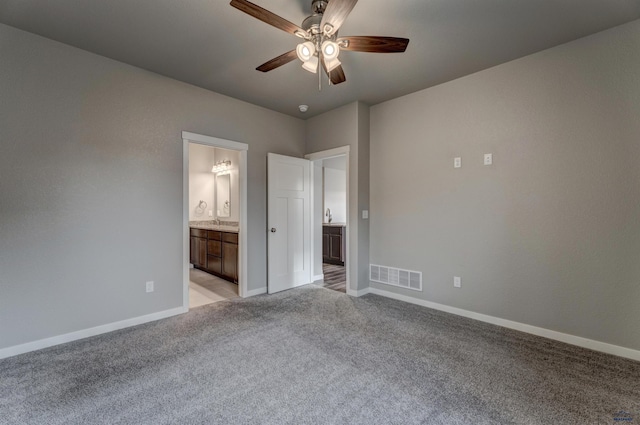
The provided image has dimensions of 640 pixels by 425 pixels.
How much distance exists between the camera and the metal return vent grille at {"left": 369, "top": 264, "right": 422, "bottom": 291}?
370 cm

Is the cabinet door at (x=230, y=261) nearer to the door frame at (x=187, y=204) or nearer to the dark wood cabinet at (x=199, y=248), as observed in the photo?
the door frame at (x=187, y=204)

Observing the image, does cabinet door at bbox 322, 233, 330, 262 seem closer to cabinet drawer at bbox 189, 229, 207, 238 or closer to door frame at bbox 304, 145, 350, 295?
door frame at bbox 304, 145, 350, 295

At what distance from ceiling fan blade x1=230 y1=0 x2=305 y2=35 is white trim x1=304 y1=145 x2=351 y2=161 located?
2.21 meters

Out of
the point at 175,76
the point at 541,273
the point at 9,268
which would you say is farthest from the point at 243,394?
the point at 175,76

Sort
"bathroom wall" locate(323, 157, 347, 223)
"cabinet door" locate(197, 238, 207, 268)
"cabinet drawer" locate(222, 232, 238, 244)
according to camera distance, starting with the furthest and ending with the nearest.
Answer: "bathroom wall" locate(323, 157, 347, 223), "cabinet door" locate(197, 238, 207, 268), "cabinet drawer" locate(222, 232, 238, 244)

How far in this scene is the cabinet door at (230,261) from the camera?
14.7ft

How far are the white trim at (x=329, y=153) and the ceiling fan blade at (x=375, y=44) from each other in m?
2.02

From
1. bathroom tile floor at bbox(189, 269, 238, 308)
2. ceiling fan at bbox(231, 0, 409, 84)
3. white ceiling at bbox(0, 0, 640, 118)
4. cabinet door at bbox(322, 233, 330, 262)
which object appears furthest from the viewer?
cabinet door at bbox(322, 233, 330, 262)

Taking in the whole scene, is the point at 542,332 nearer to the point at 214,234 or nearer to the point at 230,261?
the point at 230,261

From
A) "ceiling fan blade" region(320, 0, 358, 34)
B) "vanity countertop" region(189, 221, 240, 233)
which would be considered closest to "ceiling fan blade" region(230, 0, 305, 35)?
"ceiling fan blade" region(320, 0, 358, 34)

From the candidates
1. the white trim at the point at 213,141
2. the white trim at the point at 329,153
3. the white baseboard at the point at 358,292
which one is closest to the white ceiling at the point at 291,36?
the white trim at the point at 213,141

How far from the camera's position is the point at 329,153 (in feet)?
14.3

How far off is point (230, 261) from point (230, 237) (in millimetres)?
396

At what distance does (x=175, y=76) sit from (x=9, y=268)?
7.83 feet
